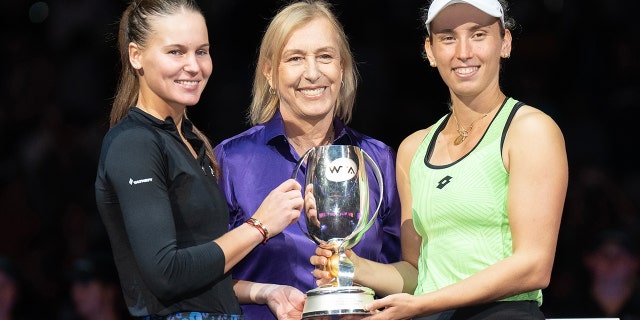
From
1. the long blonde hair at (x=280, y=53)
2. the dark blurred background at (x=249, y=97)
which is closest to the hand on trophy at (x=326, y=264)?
the long blonde hair at (x=280, y=53)

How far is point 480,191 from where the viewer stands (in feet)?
8.36

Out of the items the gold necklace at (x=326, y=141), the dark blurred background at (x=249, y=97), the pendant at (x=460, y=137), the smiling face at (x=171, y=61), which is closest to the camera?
the smiling face at (x=171, y=61)

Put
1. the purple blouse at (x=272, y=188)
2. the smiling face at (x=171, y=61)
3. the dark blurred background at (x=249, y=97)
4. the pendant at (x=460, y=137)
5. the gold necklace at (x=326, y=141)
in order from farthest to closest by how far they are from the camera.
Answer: the dark blurred background at (x=249, y=97) < the gold necklace at (x=326, y=141) < the purple blouse at (x=272, y=188) < the pendant at (x=460, y=137) < the smiling face at (x=171, y=61)

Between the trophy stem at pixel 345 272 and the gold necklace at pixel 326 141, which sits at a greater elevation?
the gold necklace at pixel 326 141

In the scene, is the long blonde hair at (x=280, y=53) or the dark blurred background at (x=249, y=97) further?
the dark blurred background at (x=249, y=97)

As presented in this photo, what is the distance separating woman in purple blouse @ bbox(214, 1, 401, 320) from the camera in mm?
3023

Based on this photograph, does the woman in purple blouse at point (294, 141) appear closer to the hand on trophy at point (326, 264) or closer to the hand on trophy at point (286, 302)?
the hand on trophy at point (286, 302)

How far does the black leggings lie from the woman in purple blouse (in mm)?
534

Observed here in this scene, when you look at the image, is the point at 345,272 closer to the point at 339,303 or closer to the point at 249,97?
the point at 339,303

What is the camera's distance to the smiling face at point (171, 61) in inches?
102

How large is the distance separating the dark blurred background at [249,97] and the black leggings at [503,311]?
8.89ft

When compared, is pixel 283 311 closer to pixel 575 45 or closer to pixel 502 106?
pixel 502 106

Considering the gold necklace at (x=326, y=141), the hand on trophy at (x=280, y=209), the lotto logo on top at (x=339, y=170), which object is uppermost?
the lotto logo on top at (x=339, y=170)

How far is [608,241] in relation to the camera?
4793 mm
